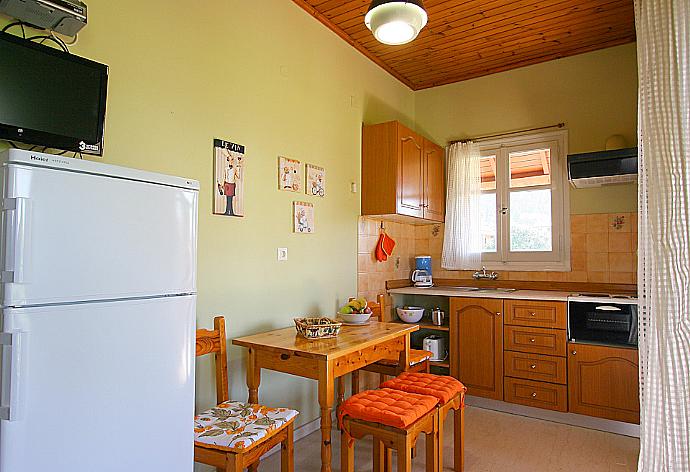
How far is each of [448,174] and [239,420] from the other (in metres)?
3.22

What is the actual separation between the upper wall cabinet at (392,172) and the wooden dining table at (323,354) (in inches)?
48.9

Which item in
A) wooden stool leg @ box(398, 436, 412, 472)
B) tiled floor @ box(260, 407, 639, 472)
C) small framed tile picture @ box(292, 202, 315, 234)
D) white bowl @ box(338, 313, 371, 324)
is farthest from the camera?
small framed tile picture @ box(292, 202, 315, 234)

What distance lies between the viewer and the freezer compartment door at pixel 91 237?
1204 millimetres

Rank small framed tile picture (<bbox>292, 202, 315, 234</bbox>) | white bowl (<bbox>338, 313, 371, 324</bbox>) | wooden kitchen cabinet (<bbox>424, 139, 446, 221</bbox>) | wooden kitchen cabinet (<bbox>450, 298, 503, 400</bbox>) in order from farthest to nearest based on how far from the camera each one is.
A: 1. wooden kitchen cabinet (<bbox>424, 139, 446, 221</bbox>)
2. wooden kitchen cabinet (<bbox>450, 298, 503, 400</bbox>)
3. small framed tile picture (<bbox>292, 202, 315, 234</bbox>)
4. white bowl (<bbox>338, 313, 371, 324</bbox>)

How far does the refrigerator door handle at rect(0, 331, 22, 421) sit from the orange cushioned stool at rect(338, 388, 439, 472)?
1382mm

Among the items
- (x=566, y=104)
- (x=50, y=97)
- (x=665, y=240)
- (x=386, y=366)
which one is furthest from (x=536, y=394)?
(x=50, y=97)

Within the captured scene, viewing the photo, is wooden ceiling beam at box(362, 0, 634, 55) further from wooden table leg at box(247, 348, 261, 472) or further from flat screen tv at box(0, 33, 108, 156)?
wooden table leg at box(247, 348, 261, 472)

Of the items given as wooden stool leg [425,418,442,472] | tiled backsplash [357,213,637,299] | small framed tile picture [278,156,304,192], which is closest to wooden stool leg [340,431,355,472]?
wooden stool leg [425,418,442,472]

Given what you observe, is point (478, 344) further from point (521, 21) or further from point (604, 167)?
point (521, 21)

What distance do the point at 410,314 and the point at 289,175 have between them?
1.78m

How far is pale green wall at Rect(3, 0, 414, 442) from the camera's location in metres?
2.10

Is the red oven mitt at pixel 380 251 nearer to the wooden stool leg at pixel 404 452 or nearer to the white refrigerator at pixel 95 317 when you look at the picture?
the wooden stool leg at pixel 404 452

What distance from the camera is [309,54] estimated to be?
3.24 metres

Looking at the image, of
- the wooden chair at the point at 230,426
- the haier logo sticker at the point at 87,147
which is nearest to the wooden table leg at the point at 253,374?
the wooden chair at the point at 230,426
